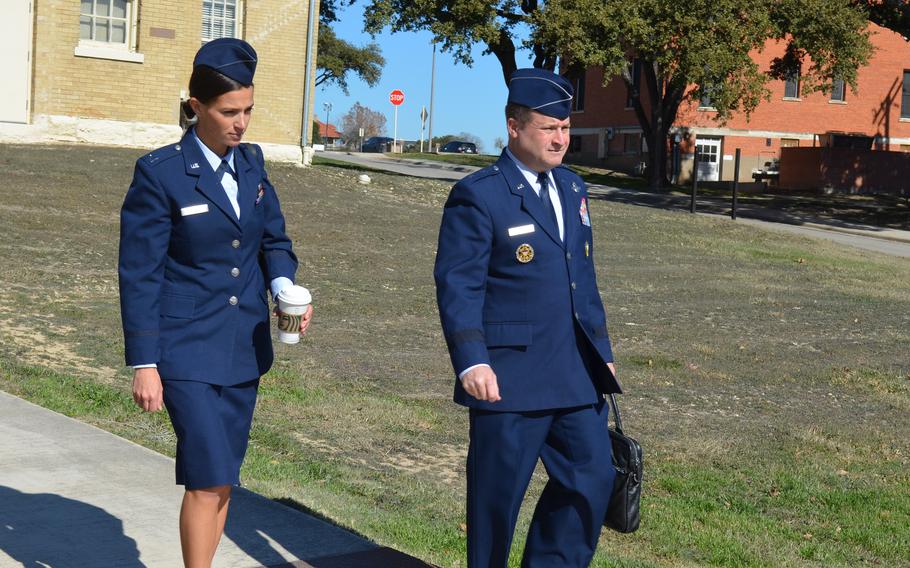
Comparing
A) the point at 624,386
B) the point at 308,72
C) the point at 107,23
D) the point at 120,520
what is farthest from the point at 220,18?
the point at 120,520

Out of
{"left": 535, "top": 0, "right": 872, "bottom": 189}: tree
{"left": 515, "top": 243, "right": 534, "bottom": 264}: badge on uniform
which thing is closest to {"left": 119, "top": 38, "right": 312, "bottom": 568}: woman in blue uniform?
{"left": 515, "top": 243, "right": 534, "bottom": 264}: badge on uniform

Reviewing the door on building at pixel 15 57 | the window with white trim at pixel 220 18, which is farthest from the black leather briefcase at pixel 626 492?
the window with white trim at pixel 220 18

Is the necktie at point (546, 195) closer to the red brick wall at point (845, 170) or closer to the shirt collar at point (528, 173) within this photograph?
the shirt collar at point (528, 173)

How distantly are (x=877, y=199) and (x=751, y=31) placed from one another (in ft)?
41.5

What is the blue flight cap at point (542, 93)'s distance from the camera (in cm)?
397

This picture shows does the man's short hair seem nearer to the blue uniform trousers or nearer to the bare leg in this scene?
the blue uniform trousers

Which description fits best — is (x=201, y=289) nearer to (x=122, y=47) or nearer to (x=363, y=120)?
(x=122, y=47)

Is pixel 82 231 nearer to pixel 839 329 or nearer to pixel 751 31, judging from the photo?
pixel 839 329

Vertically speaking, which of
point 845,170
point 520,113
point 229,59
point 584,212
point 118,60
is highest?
point 118,60

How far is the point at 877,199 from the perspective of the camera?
43062 millimetres

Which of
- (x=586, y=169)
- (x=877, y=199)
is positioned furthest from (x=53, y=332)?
(x=586, y=169)

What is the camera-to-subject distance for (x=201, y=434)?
381 centimetres

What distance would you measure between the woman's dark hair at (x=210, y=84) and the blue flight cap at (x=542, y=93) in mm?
922

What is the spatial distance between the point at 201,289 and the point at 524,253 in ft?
3.52
